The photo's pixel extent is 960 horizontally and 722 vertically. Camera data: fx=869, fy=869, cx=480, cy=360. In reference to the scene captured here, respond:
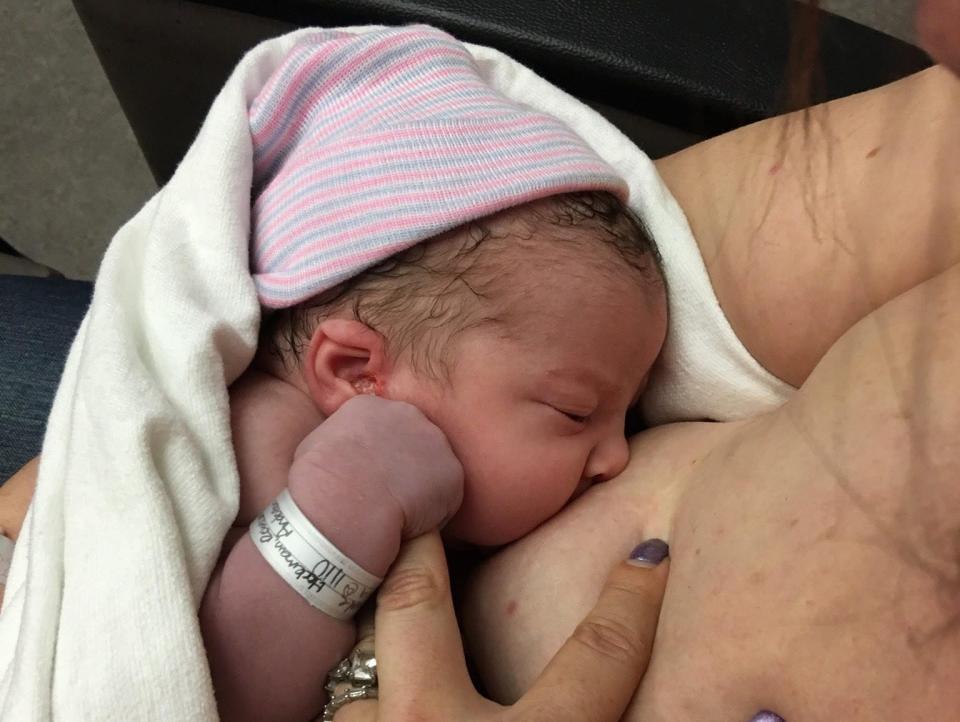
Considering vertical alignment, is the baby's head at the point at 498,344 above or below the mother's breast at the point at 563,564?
above

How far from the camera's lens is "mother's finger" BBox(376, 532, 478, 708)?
0.57 m

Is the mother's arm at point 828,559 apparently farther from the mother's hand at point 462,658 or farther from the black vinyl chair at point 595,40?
the black vinyl chair at point 595,40

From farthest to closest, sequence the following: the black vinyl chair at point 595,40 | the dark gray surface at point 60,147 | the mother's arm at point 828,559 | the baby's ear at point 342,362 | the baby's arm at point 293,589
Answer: the dark gray surface at point 60,147
the black vinyl chair at point 595,40
the baby's ear at point 342,362
the baby's arm at point 293,589
the mother's arm at point 828,559

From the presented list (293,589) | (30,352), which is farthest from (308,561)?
(30,352)

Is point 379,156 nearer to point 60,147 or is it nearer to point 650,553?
point 650,553

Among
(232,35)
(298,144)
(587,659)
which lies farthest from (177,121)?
(587,659)

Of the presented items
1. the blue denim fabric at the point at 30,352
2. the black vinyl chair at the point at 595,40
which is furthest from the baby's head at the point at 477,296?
the blue denim fabric at the point at 30,352

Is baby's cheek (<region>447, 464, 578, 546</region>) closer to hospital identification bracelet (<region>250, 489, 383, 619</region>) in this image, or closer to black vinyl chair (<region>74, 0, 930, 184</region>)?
hospital identification bracelet (<region>250, 489, 383, 619</region>)

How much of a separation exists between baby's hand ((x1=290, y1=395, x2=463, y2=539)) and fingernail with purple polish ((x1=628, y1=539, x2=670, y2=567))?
0.15 metres

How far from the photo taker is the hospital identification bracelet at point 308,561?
0.62 metres

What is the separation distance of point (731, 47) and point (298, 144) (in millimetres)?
457

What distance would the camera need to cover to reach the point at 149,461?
63 centimetres

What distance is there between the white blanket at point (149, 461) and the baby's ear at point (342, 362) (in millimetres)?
60

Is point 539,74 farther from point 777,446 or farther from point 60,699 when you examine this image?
point 60,699
